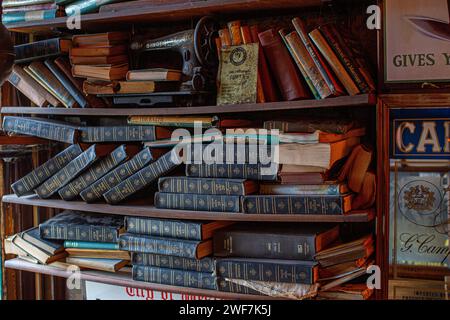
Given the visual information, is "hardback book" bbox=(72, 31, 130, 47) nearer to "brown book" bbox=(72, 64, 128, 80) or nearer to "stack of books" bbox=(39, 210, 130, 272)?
"brown book" bbox=(72, 64, 128, 80)

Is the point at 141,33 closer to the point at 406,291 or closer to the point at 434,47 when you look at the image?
the point at 434,47

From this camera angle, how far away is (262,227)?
6.63 feet

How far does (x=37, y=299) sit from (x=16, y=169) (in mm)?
614

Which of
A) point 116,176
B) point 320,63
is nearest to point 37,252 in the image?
point 116,176

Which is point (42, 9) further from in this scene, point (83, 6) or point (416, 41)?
point (416, 41)

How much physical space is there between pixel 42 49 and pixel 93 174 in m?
0.55

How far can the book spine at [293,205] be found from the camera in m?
1.79

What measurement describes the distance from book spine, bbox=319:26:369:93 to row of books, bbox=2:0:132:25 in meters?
0.81

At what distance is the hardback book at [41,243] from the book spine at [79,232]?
0.08 ft

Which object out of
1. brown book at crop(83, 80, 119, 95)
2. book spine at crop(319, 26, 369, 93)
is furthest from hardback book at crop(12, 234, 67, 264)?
book spine at crop(319, 26, 369, 93)

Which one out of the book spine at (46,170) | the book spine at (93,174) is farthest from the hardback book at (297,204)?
the book spine at (46,170)

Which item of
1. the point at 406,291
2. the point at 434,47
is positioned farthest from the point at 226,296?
the point at 434,47

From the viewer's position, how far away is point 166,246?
2037mm

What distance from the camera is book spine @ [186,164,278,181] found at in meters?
1.90
